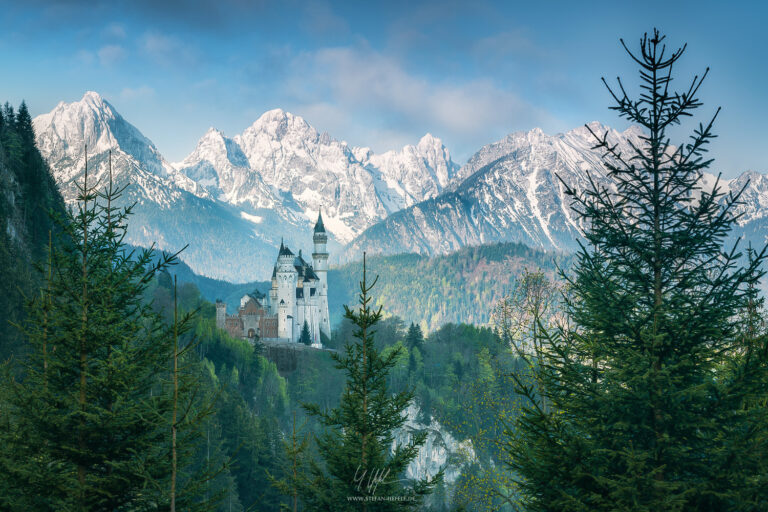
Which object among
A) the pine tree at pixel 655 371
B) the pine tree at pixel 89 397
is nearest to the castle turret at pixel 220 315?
the pine tree at pixel 89 397

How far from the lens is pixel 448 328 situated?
154625 mm

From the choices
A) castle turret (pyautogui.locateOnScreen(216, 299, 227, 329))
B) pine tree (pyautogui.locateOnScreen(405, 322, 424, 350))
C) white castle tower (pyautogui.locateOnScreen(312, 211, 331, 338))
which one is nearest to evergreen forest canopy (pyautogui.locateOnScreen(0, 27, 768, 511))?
castle turret (pyautogui.locateOnScreen(216, 299, 227, 329))

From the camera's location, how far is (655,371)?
1105 cm

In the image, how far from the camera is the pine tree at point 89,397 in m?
13.5

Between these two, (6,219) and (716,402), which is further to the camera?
(6,219)

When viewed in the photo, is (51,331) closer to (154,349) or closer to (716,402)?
(154,349)

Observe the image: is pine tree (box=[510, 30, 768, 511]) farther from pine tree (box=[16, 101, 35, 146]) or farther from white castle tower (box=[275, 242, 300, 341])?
white castle tower (box=[275, 242, 300, 341])

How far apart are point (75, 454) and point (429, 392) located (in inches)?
4194

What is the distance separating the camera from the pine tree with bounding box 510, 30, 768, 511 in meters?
10.6

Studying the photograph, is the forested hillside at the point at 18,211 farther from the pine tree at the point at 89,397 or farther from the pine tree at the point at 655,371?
the pine tree at the point at 655,371

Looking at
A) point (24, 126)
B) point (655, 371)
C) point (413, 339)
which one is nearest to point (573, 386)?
point (655, 371)

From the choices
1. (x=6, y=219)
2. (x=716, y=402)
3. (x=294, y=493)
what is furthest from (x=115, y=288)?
(x=6, y=219)

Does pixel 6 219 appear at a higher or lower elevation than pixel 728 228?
higher

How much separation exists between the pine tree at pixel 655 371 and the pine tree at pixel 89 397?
347 inches
